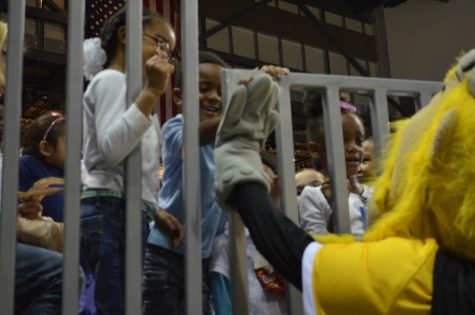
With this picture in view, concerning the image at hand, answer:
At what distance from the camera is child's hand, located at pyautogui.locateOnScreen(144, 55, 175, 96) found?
0.93m

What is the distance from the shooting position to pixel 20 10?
859mm

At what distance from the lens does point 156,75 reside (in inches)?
36.7

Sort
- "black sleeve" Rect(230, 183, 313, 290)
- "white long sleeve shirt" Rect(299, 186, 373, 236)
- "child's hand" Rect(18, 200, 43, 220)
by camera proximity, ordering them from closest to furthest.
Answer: "black sleeve" Rect(230, 183, 313, 290), "child's hand" Rect(18, 200, 43, 220), "white long sleeve shirt" Rect(299, 186, 373, 236)

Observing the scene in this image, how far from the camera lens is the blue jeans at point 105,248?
3.36 feet

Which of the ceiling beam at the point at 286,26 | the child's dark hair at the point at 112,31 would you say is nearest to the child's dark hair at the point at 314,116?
the child's dark hair at the point at 112,31

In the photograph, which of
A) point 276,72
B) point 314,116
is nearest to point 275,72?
point 276,72

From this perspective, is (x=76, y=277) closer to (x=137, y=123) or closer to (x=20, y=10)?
(x=137, y=123)

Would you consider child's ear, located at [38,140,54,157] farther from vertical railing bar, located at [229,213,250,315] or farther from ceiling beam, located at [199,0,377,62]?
ceiling beam, located at [199,0,377,62]

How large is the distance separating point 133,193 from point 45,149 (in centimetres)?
68

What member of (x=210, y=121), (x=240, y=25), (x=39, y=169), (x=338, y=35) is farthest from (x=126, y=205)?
(x=338, y=35)

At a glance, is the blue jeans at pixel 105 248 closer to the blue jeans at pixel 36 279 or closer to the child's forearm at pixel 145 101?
the blue jeans at pixel 36 279

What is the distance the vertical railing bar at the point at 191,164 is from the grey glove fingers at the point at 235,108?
0.06 meters

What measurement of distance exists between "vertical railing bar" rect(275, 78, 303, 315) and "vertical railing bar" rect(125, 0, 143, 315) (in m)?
0.22

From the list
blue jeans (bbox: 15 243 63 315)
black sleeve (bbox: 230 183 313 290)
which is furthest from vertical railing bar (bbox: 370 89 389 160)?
blue jeans (bbox: 15 243 63 315)
